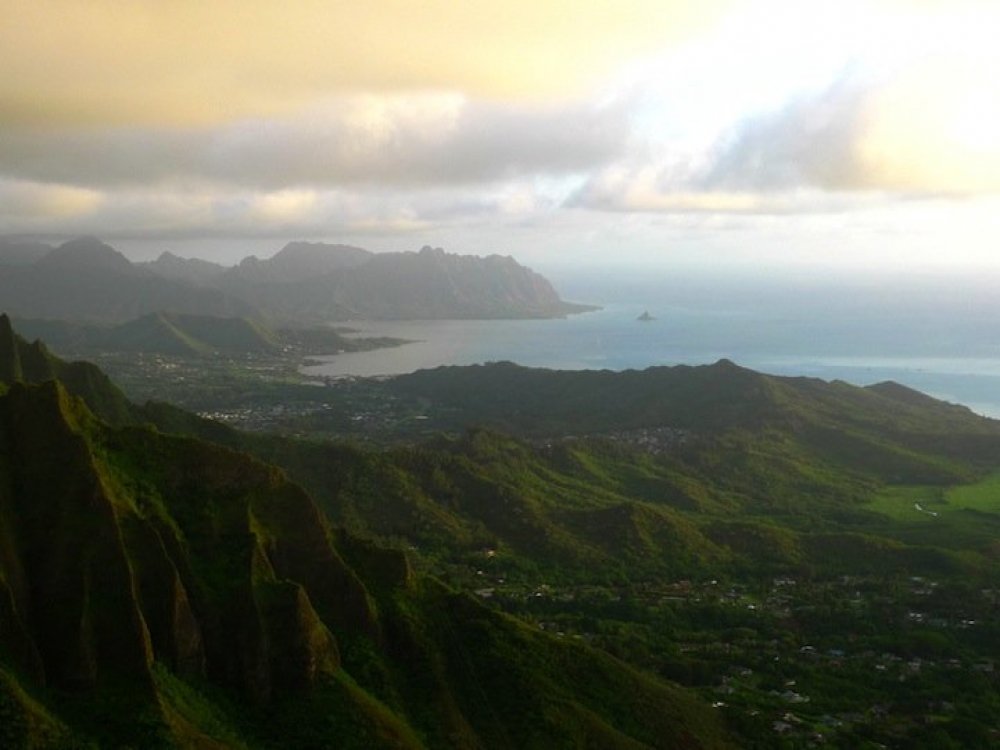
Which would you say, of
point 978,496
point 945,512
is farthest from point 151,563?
point 978,496

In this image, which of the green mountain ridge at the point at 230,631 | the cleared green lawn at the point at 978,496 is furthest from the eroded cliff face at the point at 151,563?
the cleared green lawn at the point at 978,496

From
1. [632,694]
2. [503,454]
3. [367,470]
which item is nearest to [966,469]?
[503,454]

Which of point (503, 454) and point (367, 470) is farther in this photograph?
point (503, 454)

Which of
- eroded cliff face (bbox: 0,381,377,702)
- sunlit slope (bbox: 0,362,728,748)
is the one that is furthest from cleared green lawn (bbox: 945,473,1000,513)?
eroded cliff face (bbox: 0,381,377,702)

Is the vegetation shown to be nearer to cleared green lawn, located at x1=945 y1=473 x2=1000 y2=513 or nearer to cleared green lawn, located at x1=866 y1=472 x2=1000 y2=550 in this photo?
cleared green lawn, located at x1=866 y1=472 x2=1000 y2=550

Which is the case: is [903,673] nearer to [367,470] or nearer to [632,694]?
[632,694]

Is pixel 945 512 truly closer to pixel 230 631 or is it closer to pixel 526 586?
pixel 526 586

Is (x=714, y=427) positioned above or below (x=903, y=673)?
above

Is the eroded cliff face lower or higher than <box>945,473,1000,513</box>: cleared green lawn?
higher
